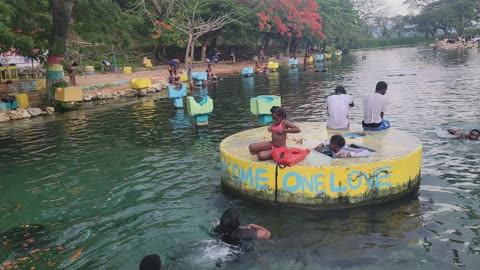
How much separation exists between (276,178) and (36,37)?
1923 centimetres

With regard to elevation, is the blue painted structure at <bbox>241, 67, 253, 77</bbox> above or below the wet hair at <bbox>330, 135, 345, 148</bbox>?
above

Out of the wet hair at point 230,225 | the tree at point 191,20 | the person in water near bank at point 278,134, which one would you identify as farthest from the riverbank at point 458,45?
the wet hair at point 230,225

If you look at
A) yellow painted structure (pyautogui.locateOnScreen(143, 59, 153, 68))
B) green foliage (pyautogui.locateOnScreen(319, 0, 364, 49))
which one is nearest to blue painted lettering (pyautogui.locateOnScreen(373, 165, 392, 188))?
yellow painted structure (pyautogui.locateOnScreen(143, 59, 153, 68))

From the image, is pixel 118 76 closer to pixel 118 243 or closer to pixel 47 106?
pixel 47 106

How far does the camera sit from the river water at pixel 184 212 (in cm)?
684

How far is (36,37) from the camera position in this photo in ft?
74.0

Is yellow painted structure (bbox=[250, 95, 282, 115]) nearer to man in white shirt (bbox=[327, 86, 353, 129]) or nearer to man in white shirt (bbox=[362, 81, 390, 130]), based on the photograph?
man in white shirt (bbox=[327, 86, 353, 129])

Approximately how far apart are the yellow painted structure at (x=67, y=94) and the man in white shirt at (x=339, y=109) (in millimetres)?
15236

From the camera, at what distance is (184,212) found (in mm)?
8766

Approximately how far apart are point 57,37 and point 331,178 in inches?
704

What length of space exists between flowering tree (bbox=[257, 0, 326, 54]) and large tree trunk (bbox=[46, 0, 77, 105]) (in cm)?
2501

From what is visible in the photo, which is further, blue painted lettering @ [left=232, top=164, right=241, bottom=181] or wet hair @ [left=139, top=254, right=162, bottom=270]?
blue painted lettering @ [left=232, top=164, right=241, bottom=181]

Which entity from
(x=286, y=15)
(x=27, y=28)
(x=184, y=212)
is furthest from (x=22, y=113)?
(x=286, y=15)

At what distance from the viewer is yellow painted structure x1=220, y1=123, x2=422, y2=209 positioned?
26.4 feet
